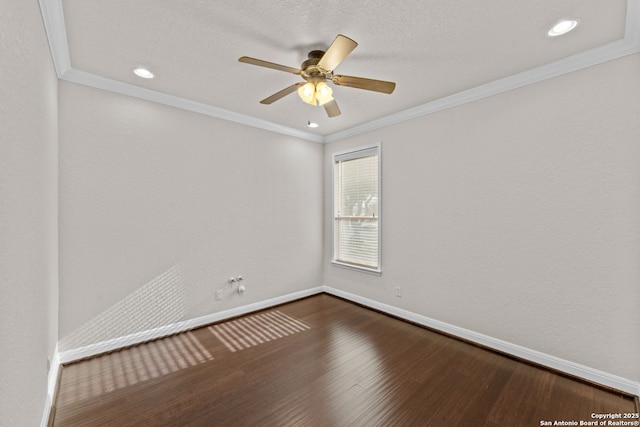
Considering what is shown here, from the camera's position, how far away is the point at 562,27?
189cm

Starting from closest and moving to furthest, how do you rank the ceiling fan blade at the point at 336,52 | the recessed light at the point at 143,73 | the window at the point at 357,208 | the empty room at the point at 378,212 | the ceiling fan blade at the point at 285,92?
the ceiling fan blade at the point at 336,52 < the empty room at the point at 378,212 < the ceiling fan blade at the point at 285,92 < the recessed light at the point at 143,73 < the window at the point at 357,208

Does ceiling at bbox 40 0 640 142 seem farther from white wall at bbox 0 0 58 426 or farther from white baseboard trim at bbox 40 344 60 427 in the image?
white baseboard trim at bbox 40 344 60 427

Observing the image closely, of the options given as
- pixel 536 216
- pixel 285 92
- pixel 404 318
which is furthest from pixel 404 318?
pixel 285 92

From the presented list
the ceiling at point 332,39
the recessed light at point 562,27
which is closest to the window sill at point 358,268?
the ceiling at point 332,39

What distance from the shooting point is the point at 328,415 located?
1879 millimetres

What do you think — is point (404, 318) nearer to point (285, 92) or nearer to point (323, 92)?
point (323, 92)

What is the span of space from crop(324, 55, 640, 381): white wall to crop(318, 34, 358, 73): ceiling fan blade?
1818mm

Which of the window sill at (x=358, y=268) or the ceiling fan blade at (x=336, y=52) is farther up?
the ceiling fan blade at (x=336, y=52)

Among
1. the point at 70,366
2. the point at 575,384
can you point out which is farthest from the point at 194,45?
the point at 575,384

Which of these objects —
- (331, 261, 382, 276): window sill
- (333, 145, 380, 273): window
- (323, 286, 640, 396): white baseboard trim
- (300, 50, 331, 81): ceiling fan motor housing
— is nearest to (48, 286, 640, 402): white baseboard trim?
(323, 286, 640, 396): white baseboard trim

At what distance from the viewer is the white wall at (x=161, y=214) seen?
2531mm

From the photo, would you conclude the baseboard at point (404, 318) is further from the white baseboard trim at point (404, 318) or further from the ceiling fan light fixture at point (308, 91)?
the ceiling fan light fixture at point (308, 91)

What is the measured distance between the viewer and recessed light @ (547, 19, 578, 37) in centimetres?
184

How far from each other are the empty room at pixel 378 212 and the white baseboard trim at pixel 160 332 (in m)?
0.02
